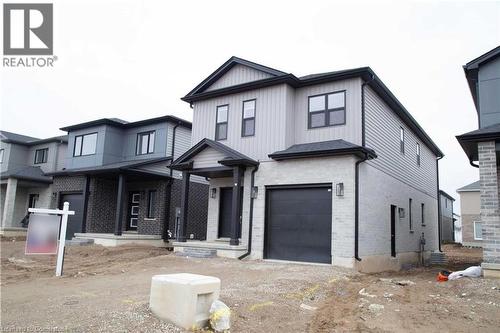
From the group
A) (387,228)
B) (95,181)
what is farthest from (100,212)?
(387,228)

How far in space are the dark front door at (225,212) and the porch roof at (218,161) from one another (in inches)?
34.2

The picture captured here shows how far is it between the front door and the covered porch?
259 inches

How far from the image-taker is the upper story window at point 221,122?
1666cm

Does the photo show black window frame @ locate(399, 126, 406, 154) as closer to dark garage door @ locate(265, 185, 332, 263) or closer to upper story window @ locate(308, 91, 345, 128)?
upper story window @ locate(308, 91, 345, 128)

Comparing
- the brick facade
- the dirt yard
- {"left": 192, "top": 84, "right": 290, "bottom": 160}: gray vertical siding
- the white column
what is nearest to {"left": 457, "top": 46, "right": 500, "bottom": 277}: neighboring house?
the dirt yard

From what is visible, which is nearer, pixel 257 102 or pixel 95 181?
pixel 257 102

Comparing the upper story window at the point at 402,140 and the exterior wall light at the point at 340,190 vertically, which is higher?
the upper story window at the point at 402,140

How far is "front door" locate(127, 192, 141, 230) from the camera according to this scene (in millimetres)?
21859

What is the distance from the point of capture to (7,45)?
40.0 ft

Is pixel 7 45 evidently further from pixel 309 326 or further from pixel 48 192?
pixel 48 192

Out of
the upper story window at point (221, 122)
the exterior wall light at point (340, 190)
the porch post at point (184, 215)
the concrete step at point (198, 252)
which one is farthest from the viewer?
the upper story window at point (221, 122)

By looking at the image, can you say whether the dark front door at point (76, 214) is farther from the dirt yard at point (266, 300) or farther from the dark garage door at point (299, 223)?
the dark garage door at point (299, 223)

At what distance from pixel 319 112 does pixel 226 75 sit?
4.63 metres

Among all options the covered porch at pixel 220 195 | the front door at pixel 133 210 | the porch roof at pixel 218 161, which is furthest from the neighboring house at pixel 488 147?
the front door at pixel 133 210
